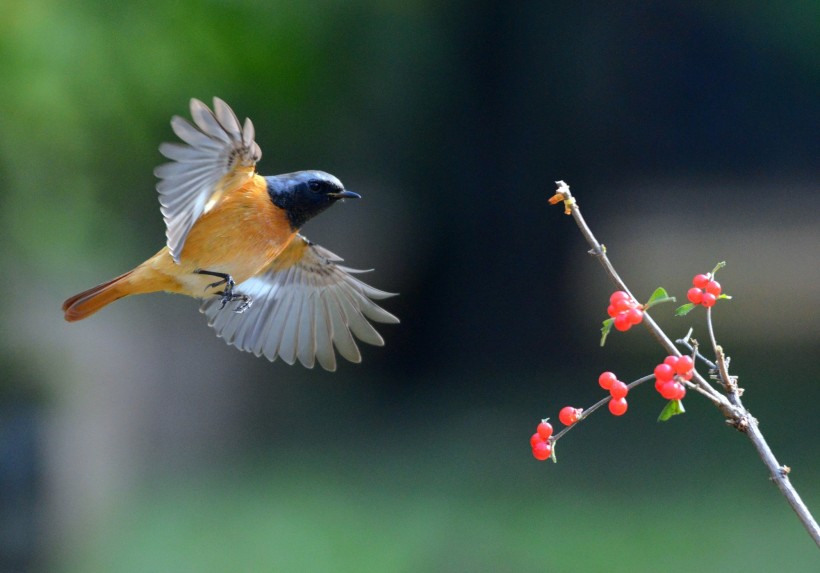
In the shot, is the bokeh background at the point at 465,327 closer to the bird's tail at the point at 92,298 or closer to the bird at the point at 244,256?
the bird at the point at 244,256

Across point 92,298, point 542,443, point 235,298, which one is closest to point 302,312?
point 235,298

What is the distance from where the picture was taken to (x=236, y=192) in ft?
9.15

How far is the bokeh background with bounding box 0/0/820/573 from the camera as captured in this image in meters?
6.38

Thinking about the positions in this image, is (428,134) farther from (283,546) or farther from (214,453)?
(283,546)

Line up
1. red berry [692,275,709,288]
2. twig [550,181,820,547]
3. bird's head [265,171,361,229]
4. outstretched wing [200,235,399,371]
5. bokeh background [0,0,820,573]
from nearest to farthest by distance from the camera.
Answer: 1. twig [550,181,820,547]
2. red berry [692,275,709,288]
3. bird's head [265,171,361,229]
4. outstretched wing [200,235,399,371]
5. bokeh background [0,0,820,573]

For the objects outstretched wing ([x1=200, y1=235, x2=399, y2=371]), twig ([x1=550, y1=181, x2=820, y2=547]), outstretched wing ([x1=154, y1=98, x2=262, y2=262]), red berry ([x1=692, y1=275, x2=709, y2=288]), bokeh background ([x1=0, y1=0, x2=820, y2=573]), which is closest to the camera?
twig ([x1=550, y1=181, x2=820, y2=547])

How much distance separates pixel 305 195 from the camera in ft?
9.15

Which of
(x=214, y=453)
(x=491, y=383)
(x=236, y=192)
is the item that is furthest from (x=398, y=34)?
(x=236, y=192)

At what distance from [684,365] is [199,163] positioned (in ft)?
4.63

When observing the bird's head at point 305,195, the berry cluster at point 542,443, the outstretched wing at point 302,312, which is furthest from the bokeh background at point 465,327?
the berry cluster at point 542,443

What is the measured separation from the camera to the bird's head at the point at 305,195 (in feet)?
9.16

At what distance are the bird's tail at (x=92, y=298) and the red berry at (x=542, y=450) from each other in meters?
1.41

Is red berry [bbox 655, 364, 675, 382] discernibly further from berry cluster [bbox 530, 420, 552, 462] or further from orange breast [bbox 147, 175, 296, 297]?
orange breast [bbox 147, 175, 296, 297]

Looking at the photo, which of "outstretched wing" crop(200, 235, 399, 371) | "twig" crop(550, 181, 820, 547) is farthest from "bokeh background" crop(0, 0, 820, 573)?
"twig" crop(550, 181, 820, 547)
